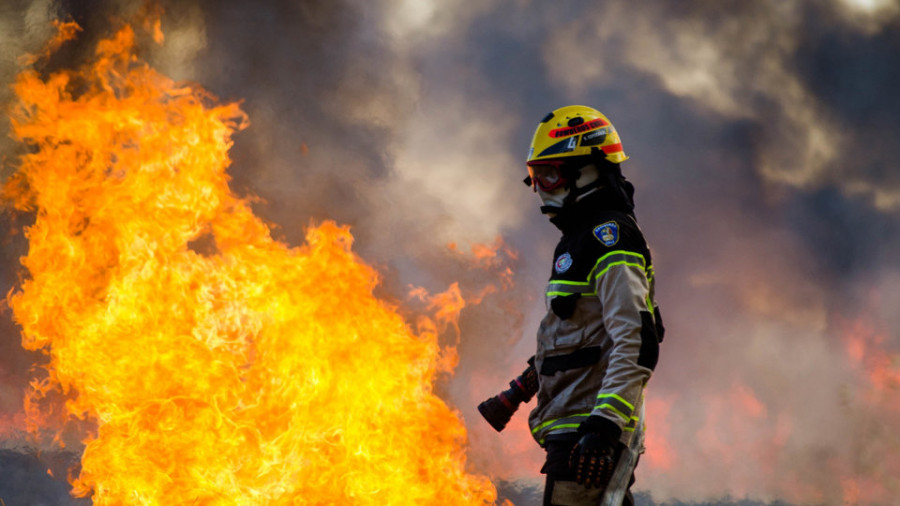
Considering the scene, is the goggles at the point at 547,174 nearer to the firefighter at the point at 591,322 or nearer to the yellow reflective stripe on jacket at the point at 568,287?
the firefighter at the point at 591,322

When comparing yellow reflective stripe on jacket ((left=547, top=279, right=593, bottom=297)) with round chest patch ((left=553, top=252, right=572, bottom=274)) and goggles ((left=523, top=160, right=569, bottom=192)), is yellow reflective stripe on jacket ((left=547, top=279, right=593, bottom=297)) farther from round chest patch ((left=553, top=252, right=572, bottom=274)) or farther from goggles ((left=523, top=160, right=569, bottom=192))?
goggles ((left=523, top=160, right=569, bottom=192))

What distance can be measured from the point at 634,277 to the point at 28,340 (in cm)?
877

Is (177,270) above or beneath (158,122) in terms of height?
beneath

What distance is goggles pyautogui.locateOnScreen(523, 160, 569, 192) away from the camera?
427 cm

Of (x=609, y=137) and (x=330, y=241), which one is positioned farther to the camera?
(x=330, y=241)

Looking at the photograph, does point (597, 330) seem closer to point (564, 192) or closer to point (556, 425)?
point (556, 425)

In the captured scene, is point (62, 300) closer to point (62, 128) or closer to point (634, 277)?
point (62, 128)

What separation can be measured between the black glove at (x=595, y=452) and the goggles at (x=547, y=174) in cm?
148

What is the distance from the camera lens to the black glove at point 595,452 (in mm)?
3348

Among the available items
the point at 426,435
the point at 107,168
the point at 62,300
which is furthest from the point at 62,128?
the point at 426,435

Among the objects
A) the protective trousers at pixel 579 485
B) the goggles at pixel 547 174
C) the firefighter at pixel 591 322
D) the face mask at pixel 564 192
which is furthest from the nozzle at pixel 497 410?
the goggles at pixel 547 174

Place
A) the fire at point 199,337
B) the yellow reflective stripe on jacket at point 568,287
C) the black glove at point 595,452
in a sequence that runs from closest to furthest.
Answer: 1. the black glove at point 595,452
2. the yellow reflective stripe on jacket at point 568,287
3. the fire at point 199,337

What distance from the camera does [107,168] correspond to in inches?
413

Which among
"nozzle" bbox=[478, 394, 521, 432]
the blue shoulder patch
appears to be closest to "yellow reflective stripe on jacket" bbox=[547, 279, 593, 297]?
the blue shoulder patch
